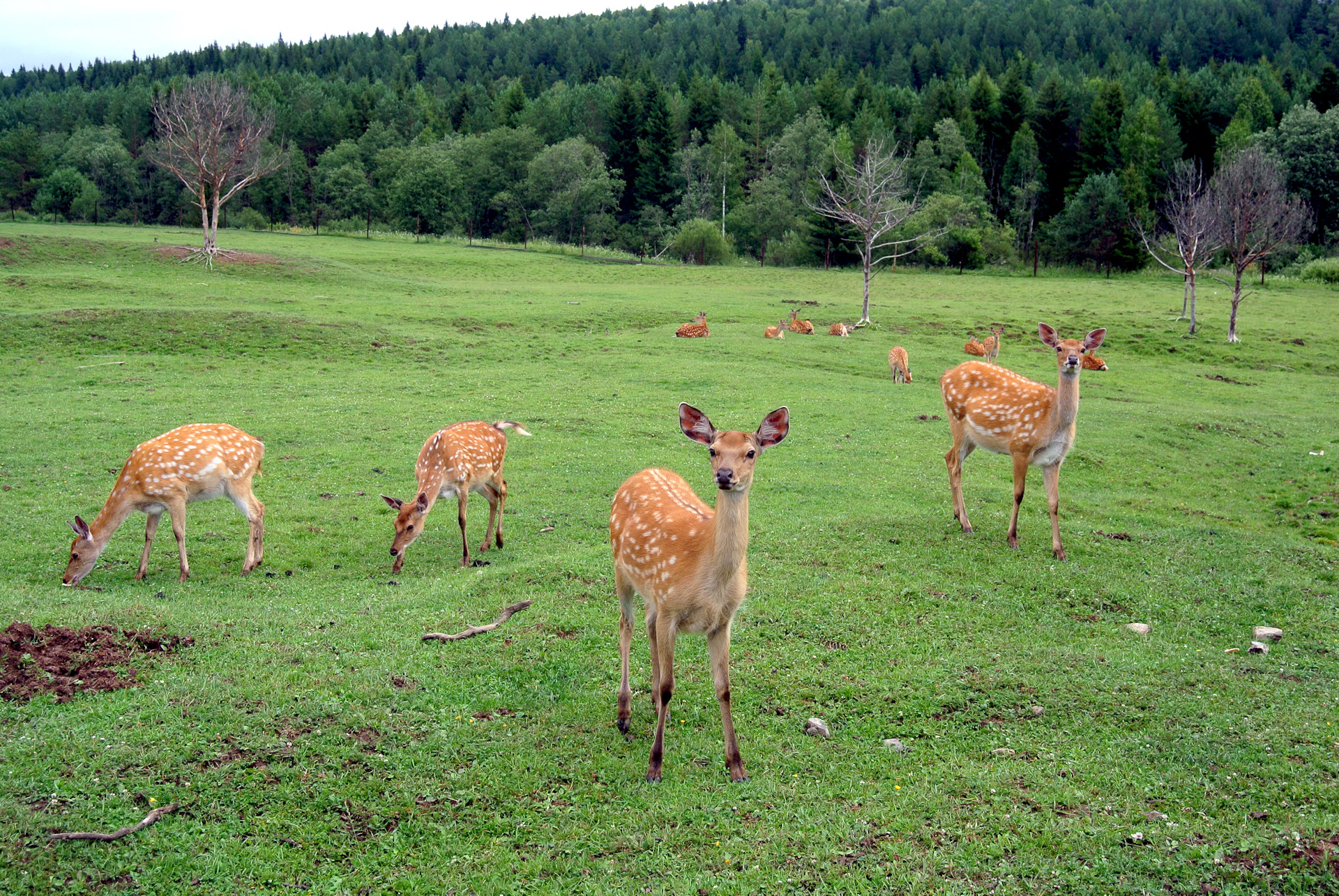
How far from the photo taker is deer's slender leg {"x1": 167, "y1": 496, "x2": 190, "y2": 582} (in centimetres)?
1180

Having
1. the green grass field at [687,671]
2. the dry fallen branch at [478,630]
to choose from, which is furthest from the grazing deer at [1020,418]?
the dry fallen branch at [478,630]

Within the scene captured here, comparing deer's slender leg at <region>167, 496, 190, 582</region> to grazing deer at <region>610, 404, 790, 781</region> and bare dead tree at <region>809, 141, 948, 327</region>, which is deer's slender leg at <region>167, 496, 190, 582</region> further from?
bare dead tree at <region>809, 141, 948, 327</region>

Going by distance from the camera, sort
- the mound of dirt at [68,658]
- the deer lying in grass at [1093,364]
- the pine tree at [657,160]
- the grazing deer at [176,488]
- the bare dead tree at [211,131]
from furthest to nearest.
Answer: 1. the pine tree at [657,160]
2. the bare dead tree at [211,131]
3. the deer lying in grass at [1093,364]
4. the grazing deer at [176,488]
5. the mound of dirt at [68,658]

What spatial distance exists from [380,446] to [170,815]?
1366 centimetres

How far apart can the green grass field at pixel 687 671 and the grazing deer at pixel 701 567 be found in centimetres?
54

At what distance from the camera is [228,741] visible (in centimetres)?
670

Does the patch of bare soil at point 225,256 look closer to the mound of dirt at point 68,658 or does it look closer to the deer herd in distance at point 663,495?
the deer herd in distance at point 663,495

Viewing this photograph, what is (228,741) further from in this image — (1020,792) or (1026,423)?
(1026,423)

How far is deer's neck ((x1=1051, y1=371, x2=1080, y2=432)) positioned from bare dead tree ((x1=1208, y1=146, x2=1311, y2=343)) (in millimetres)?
30860

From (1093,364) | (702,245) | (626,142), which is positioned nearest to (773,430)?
(1093,364)

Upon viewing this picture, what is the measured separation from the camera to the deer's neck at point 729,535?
6.58m

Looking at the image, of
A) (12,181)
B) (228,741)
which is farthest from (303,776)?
(12,181)

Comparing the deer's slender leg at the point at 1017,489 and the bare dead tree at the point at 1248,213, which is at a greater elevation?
the bare dead tree at the point at 1248,213

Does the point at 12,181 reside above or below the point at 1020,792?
above
